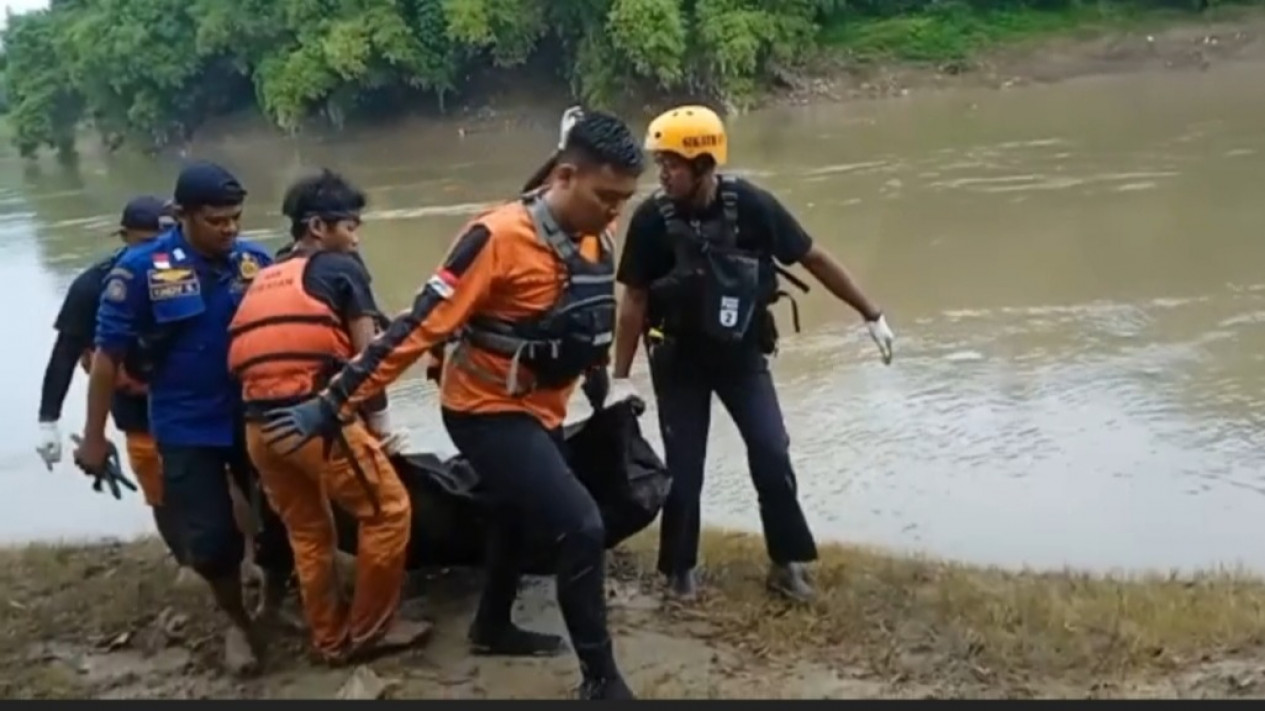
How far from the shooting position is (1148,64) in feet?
116

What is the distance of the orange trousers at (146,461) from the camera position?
5516 millimetres

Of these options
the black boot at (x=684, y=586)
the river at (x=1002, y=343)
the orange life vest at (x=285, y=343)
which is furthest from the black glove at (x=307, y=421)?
the river at (x=1002, y=343)

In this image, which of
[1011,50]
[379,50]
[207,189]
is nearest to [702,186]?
[207,189]

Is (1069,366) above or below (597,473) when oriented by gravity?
below

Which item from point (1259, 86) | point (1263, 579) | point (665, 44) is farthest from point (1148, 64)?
point (1263, 579)

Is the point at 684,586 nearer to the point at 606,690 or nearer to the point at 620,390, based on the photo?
the point at 620,390

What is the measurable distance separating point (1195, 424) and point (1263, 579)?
3615 mm

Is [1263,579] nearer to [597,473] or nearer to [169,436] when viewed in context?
[597,473]

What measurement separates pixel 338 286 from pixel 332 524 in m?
0.76

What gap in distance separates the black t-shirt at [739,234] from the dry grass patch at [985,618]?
3.60 ft

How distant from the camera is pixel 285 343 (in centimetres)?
450

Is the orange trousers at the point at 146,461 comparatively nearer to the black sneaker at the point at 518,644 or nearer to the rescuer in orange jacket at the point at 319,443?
the rescuer in orange jacket at the point at 319,443

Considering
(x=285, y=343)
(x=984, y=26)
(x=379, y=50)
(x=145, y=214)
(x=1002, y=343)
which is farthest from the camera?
(x=379, y=50)

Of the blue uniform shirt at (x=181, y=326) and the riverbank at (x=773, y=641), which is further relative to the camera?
the blue uniform shirt at (x=181, y=326)
